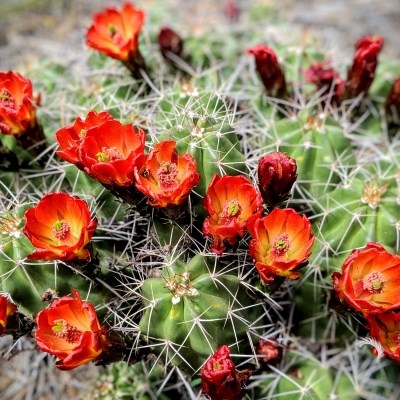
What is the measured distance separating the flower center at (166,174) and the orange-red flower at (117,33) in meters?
0.87

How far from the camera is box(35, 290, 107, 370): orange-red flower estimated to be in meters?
1.59

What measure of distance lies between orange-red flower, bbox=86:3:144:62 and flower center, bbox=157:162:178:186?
0.87m

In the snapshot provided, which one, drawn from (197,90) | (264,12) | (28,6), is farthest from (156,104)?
(28,6)

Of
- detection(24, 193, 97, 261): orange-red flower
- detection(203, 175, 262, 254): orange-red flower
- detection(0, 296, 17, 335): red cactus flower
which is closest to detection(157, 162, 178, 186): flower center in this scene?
detection(203, 175, 262, 254): orange-red flower

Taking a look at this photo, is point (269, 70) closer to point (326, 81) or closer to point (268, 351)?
point (326, 81)

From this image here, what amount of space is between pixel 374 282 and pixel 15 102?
151 cm

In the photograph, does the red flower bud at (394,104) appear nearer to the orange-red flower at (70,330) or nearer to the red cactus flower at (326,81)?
the red cactus flower at (326,81)

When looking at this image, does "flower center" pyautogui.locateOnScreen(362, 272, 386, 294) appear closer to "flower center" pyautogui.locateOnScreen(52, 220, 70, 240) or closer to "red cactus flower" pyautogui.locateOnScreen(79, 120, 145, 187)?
"red cactus flower" pyautogui.locateOnScreen(79, 120, 145, 187)

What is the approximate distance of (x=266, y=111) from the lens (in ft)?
8.49

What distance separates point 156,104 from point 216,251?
846mm

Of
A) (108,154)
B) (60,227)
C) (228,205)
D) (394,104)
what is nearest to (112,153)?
(108,154)

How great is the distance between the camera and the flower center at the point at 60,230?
172cm

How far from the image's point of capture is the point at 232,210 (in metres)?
1.72

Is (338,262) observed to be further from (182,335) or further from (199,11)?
(199,11)
